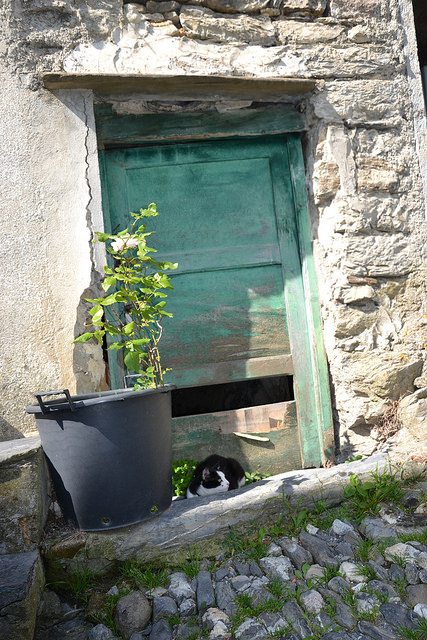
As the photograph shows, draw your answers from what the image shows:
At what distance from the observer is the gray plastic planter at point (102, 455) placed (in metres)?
2.00

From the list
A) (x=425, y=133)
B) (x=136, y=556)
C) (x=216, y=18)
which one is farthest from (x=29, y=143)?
(x=425, y=133)

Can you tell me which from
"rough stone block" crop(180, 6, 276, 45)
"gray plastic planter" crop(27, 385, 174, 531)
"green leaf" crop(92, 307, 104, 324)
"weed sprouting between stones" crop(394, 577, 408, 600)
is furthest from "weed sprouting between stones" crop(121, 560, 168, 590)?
"rough stone block" crop(180, 6, 276, 45)

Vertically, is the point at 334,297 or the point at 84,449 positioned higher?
the point at 334,297

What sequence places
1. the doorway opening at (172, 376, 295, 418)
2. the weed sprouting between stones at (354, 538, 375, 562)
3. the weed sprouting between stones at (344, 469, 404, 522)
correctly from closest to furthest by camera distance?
1. the weed sprouting between stones at (354, 538, 375, 562)
2. the weed sprouting between stones at (344, 469, 404, 522)
3. the doorway opening at (172, 376, 295, 418)

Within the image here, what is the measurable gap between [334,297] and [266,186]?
0.76 metres

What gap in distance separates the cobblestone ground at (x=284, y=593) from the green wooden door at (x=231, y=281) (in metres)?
0.71

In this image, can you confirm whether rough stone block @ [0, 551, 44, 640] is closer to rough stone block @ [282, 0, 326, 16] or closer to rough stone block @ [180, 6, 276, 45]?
rough stone block @ [180, 6, 276, 45]

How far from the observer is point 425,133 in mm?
2986

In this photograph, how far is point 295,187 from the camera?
3010 millimetres

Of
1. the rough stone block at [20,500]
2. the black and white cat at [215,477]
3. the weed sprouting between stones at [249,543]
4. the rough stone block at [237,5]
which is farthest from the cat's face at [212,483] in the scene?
the rough stone block at [237,5]

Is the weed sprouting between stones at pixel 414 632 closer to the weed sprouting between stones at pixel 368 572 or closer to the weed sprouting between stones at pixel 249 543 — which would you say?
the weed sprouting between stones at pixel 368 572

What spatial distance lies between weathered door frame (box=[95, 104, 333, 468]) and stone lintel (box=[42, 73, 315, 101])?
10 cm

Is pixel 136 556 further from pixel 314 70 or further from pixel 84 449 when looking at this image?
pixel 314 70

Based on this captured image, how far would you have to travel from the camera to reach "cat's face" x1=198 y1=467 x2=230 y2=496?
255 cm
